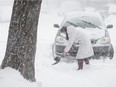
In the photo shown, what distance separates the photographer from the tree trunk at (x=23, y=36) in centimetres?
564

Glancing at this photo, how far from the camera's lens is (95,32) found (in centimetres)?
988

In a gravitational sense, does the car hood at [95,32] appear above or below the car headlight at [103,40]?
above

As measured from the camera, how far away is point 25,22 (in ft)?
18.6

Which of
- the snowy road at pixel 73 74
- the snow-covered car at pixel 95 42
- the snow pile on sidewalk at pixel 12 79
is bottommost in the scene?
the snowy road at pixel 73 74

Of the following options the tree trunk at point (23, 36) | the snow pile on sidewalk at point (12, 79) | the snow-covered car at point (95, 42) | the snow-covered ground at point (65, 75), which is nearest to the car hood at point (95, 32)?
the snow-covered car at point (95, 42)

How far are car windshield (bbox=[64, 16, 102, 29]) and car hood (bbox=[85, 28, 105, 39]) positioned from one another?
15.4 inches

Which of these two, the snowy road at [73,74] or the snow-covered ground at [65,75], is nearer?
the snow-covered ground at [65,75]

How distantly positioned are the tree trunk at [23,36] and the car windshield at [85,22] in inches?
193

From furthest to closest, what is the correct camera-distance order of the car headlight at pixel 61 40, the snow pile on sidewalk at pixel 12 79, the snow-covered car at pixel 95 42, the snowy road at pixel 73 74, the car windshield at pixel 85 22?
the car windshield at pixel 85 22 → the car headlight at pixel 61 40 → the snow-covered car at pixel 95 42 → the snowy road at pixel 73 74 → the snow pile on sidewalk at pixel 12 79

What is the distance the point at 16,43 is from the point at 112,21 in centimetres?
1808

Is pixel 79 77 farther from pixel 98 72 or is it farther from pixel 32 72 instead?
pixel 32 72

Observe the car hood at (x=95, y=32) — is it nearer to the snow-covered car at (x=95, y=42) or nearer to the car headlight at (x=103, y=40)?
the snow-covered car at (x=95, y=42)

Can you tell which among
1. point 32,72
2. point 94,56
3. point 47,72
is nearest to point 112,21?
point 94,56

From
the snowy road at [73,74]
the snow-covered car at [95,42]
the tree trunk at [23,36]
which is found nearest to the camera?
the tree trunk at [23,36]
